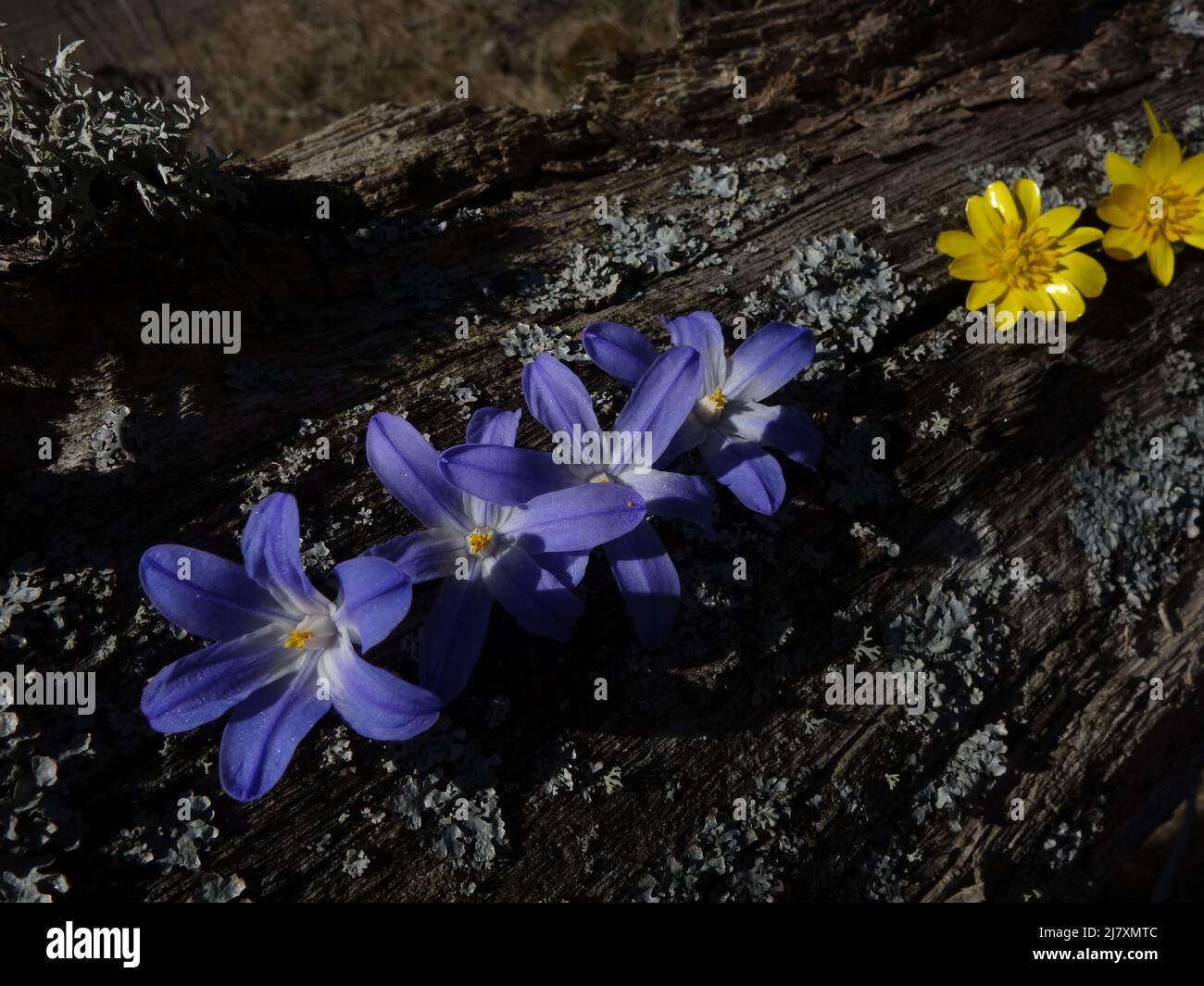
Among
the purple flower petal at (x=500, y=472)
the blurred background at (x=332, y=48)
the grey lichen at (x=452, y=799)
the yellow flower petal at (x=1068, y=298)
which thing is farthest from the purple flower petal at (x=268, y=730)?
the blurred background at (x=332, y=48)

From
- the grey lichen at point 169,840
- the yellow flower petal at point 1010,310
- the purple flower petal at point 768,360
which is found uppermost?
the yellow flower petal at point 1010,310

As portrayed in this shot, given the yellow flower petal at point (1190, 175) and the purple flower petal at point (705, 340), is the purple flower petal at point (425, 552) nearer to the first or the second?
the purple flower petal at point (705, 340)

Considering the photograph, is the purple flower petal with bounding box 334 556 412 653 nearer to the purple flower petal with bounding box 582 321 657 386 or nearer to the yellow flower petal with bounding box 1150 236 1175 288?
the purple flower petal with bounding box 582 321 657 386

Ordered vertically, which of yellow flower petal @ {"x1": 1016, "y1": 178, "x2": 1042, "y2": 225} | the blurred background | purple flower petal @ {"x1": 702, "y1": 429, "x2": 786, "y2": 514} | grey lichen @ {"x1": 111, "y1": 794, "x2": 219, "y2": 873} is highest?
the blurred background

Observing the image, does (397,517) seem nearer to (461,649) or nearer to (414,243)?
(461,649)

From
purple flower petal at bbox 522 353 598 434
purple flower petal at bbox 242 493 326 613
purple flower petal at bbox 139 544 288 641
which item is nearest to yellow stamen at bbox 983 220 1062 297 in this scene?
purple flower petal at bbox 522 353 598 434

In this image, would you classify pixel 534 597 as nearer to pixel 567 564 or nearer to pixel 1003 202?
pixel 567 564

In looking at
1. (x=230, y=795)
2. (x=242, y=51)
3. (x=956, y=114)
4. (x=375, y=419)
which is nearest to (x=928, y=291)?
(x=956, y=114)
